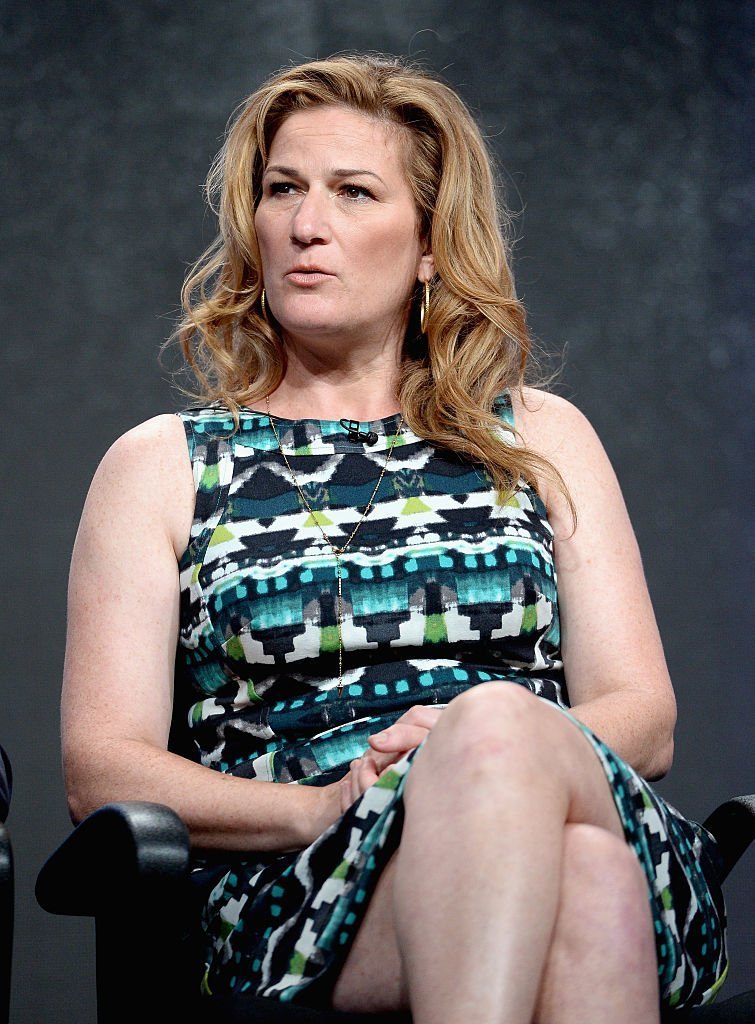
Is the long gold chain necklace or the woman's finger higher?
the long gold chain necklace

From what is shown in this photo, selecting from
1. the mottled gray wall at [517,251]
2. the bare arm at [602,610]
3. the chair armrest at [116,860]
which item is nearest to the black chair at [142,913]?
the chair armrest at [116,860]

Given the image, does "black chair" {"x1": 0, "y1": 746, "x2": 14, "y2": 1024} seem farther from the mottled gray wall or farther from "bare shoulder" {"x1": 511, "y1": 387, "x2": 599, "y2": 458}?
the mottled gray wall

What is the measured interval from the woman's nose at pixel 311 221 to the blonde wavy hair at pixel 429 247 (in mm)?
150

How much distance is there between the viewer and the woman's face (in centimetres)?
178

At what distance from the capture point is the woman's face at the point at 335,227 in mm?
1776

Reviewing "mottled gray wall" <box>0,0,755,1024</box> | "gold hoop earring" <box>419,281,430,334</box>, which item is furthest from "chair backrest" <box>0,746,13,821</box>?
"mottled gray wall" <box>0,0,755,1024</box>

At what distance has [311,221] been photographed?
1762mm

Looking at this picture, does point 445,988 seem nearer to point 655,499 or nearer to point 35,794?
point 35,794

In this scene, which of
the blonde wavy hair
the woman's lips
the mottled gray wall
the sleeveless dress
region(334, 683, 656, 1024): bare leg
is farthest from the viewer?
the mottled gray wall

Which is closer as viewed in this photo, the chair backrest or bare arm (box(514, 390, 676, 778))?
the chair backrest

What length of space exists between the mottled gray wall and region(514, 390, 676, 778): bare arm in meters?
0.89

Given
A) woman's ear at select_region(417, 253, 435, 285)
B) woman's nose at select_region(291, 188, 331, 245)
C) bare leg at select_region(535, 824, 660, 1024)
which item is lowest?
bare leg at select_region(535, 824, 660, 1024)

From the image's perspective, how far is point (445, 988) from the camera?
40.8 inches

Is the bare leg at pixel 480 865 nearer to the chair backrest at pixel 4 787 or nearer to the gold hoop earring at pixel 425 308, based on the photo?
the chair backrest at pixel 4 787
